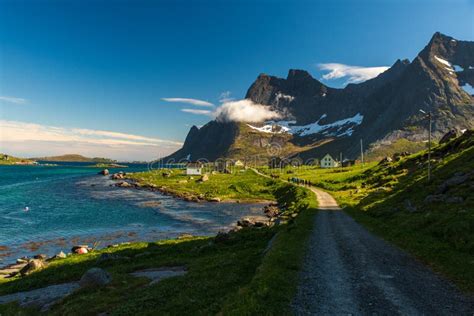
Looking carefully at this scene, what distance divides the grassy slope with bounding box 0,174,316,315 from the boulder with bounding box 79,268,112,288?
646mm

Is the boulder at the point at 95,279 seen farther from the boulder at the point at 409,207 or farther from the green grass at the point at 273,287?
the boulder at the point at 409,207

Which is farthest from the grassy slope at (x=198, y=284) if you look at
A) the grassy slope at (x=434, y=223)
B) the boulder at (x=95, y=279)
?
the grassy slope at (x=434, y=223)

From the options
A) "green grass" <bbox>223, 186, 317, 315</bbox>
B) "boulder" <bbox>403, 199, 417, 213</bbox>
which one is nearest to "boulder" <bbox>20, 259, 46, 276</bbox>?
"green grass" <bbox>223, 186, 317, 315</bbox>

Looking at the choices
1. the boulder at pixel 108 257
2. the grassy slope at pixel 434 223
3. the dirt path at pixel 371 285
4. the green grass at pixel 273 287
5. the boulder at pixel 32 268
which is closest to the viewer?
the green grass at pixel 273 287

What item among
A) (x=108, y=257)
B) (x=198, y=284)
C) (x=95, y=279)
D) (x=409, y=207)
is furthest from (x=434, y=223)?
(x=108, y=257)

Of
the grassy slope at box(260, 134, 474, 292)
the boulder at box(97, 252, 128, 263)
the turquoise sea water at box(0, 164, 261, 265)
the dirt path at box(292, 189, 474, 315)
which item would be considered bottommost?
the turquoise sea water at box(0, 164, 261, 265)

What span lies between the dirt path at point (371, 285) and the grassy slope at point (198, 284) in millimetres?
1122

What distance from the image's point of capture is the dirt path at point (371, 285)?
13.4 metres

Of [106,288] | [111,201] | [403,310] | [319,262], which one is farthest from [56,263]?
[111,201]

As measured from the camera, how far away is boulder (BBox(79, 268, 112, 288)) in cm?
2165

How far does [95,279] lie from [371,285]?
1840 centimetres

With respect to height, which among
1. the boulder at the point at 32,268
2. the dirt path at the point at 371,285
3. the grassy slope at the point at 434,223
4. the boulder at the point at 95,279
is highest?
the grassy slope at the point at 434,223

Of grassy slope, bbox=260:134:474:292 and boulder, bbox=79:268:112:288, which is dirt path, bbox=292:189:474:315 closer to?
grassy slope, bbox=260:134:474:292

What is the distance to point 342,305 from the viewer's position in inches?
543
